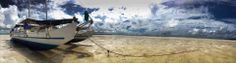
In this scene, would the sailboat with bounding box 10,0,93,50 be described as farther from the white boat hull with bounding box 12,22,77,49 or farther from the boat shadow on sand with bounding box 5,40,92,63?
the boat shadow on sand with bounding box 5,40,92,63

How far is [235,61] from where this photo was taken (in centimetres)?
2738

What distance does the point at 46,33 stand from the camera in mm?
31516

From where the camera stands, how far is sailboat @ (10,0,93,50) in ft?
98.4

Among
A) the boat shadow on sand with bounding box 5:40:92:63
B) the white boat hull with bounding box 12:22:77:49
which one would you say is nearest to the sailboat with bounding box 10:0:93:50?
the white boat hull with bounding box 12:22:77:49

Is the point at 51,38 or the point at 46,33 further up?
the point at 46,33

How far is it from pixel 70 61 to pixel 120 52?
6011 mm

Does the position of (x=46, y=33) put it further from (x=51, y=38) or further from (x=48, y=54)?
(x=48, y=54)

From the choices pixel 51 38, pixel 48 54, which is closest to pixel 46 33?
pixel 51 38

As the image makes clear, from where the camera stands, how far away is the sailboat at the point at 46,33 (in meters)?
30.0

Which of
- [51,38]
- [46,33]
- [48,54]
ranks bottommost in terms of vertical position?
[48,54]

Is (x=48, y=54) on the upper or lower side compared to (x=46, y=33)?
lower

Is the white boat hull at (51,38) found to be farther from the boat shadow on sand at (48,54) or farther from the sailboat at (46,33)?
the boat shadow on sand at (48,54)

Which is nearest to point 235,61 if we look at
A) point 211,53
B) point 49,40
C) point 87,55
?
point 211,53

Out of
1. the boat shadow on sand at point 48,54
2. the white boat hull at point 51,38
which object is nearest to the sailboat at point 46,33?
the white boat hull at point 51,38
